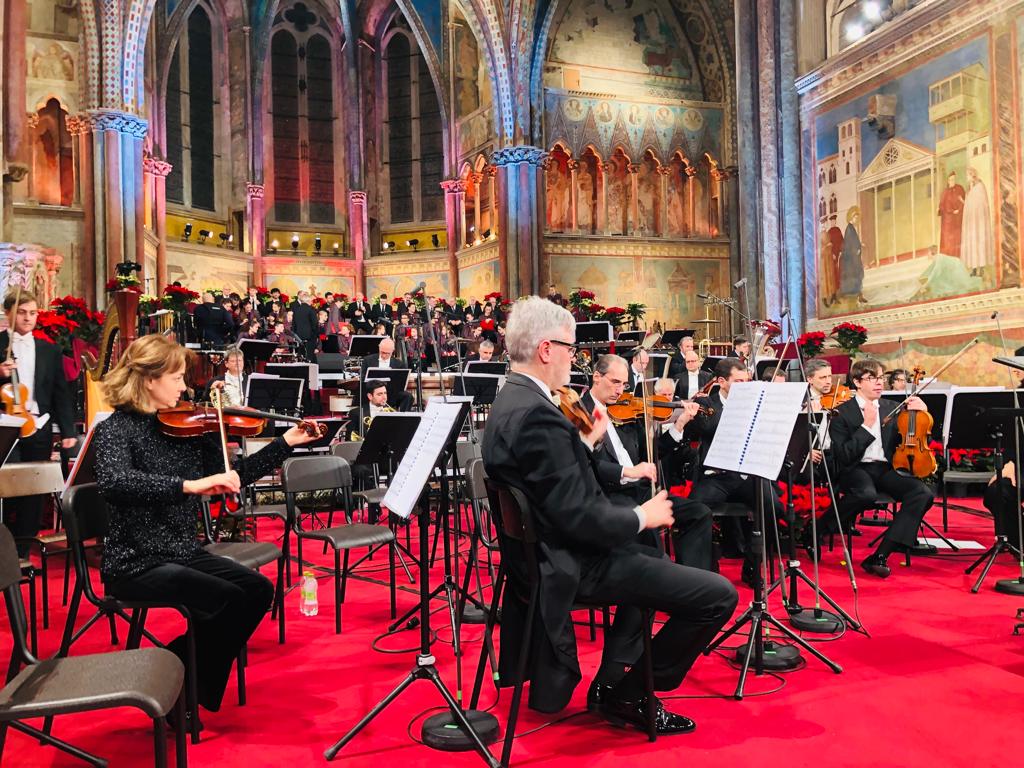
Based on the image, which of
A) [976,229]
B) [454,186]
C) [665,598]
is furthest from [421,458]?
[454,186]

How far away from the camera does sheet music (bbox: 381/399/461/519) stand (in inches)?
142

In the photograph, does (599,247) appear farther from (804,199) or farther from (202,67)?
(202,67)

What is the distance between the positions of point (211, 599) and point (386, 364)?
8.05 metres

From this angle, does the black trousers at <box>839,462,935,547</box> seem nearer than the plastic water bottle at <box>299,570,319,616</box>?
No

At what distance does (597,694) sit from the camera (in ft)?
12.1

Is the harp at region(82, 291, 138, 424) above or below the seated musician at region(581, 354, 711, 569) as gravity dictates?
A: above

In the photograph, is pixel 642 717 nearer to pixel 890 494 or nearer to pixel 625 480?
pixel 625 480

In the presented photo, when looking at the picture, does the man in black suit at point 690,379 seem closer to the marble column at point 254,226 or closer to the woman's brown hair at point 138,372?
the woman's brown hair at point 138,372

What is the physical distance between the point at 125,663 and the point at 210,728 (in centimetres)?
119

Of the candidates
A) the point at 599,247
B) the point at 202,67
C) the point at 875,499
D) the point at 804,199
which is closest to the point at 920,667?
the point at 875,499

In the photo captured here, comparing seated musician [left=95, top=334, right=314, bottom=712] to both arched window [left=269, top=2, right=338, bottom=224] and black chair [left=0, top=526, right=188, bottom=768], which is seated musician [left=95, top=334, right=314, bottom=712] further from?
arched window [left=269, top=2, right=338, bottom=224]

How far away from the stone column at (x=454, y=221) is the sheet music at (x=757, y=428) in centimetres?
2130

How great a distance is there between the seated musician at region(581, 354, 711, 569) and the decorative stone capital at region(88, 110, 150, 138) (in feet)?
52.3

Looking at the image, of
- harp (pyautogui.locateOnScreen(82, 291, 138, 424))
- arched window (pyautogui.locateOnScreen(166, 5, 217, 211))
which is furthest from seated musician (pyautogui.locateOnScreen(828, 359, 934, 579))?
arched window (pyautogui.locateOnScreen(166, 5, 217, 211))
